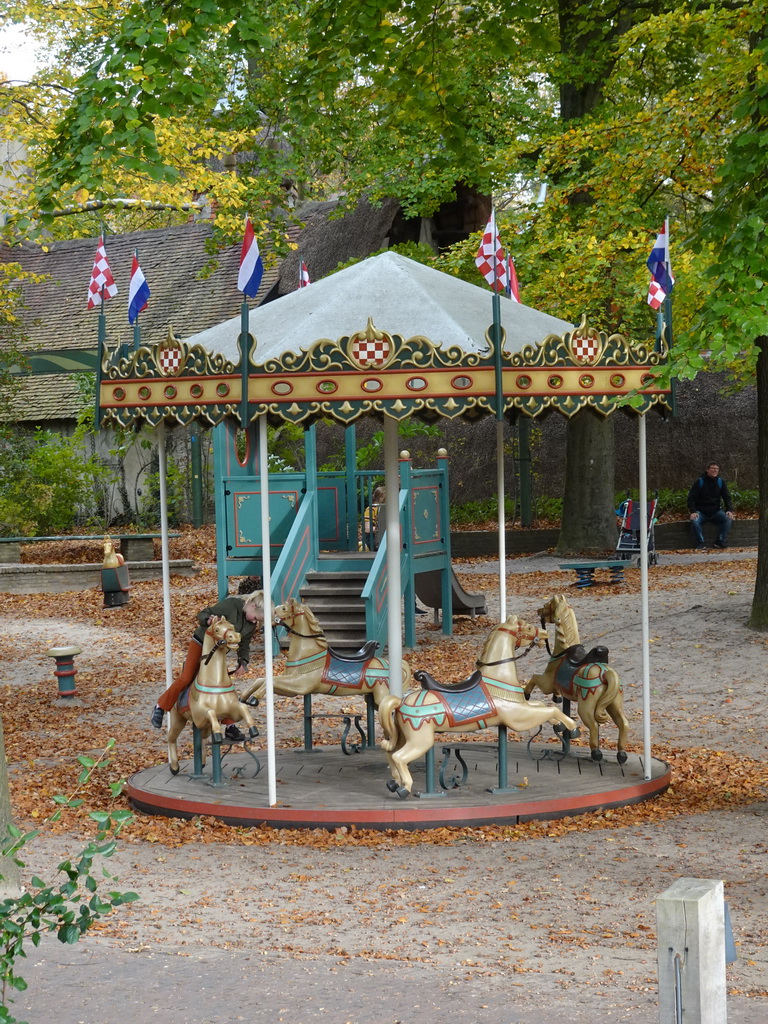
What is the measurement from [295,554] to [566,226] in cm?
606

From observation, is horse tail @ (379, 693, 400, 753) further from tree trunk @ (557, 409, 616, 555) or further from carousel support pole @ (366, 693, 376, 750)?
tree trunk @ (557, 409, 616, 555)

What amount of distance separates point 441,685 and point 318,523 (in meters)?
9.23

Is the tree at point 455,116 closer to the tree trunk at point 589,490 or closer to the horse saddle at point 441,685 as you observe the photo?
the tree trunk at point 589,490

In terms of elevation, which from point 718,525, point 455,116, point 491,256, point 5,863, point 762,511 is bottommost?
point 5,863

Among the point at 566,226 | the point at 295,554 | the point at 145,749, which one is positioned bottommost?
the point at 145,749

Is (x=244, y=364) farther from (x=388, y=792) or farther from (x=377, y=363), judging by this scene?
(x=388, y=792)

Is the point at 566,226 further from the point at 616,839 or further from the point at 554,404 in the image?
the point at 616,839

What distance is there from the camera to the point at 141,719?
12.9 m

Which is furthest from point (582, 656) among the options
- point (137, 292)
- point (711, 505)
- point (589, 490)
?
point (711, 505)

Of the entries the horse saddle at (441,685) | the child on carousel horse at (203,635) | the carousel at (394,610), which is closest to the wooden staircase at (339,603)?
the child on carousel horse at (203,635)

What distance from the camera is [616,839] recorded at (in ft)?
26.4

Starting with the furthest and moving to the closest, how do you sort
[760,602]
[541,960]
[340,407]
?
1. [760,602]
2. [340,407]
3. [541,960]

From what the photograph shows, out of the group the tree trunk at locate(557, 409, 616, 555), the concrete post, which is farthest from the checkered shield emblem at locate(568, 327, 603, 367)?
the tree trunk at locate(557, 409, 616, 555)

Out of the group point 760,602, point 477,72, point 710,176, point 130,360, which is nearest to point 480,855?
point 130,360
